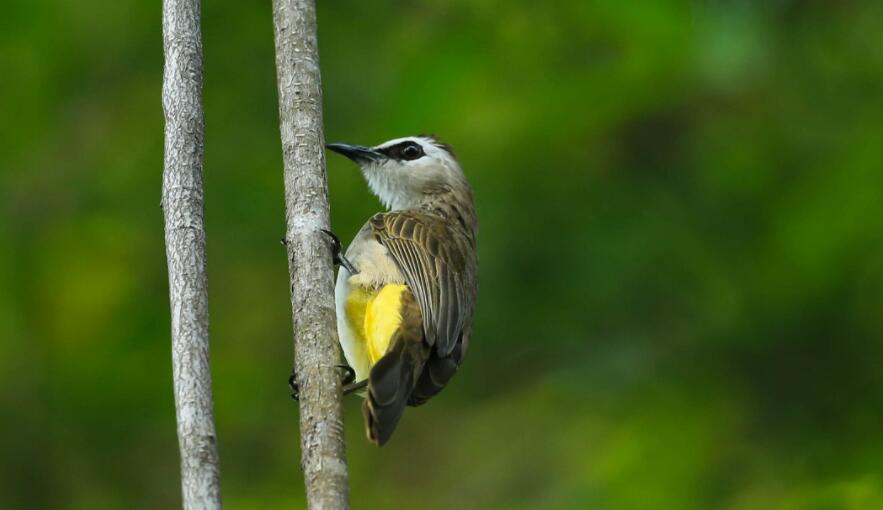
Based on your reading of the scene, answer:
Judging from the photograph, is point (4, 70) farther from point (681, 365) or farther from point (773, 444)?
point (773, 444)

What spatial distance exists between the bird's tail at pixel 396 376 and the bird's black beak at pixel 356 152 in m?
0.94

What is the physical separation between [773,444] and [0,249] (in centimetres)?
317

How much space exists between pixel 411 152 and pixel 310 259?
8.09ft

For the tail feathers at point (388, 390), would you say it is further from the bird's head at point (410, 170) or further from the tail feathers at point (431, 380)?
the bird's head at point (410, 170)

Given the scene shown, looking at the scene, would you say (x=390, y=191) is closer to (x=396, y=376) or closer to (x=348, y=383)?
(x=348, y=383)

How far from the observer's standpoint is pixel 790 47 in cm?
554

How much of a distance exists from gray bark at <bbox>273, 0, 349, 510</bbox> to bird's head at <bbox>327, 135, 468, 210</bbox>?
167cm

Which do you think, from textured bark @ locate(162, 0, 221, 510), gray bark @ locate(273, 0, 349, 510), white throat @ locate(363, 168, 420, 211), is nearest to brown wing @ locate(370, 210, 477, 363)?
white throat @ locate(363, 168, 420, 211)

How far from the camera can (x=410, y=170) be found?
253 inches

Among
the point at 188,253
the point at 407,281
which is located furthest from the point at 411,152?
the point at 188,253

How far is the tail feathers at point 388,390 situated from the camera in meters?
4.08

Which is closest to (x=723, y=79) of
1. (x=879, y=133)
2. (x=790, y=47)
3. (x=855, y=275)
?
(x=790, y=47)

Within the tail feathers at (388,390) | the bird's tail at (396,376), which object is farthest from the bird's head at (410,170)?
the tail feathers at (388,390)

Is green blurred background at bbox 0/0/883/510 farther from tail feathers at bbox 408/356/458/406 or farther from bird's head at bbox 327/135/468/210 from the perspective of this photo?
tail feathers at bbox 408/356/458/406
